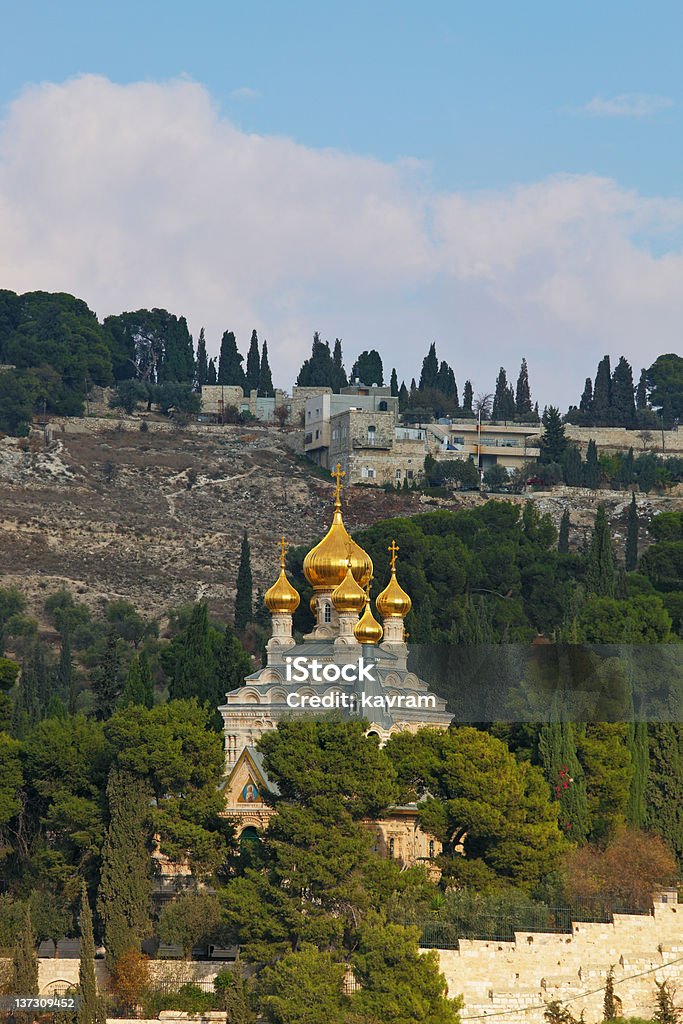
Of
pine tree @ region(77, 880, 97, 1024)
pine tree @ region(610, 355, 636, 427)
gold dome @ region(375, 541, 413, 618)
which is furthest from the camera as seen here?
pine tree @ region(610, 355, 636, 427)

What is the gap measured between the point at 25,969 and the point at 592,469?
82.1m

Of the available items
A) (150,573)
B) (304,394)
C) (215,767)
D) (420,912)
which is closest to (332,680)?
(215,767)

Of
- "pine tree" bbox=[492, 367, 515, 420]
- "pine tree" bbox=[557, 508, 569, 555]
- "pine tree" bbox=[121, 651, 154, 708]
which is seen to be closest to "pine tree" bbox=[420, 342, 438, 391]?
"pine tree" bbox=[492, 367, 515, 420]

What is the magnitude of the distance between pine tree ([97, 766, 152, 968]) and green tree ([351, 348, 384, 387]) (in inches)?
3429

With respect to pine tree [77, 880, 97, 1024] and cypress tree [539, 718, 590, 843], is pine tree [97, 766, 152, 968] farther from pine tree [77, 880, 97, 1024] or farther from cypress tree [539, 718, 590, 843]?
cypress tree [539, 718, 590, 843]

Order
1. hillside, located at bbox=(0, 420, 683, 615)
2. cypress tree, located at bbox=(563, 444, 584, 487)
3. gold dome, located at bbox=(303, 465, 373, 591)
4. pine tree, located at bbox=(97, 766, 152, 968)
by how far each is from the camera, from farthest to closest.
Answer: cypress tree, located at bbox=(563, 444, 584, 487) < hillside, located at bbox=(0, 420, 683, 615) < gold dome, located at bbox=(303, 465, 373, 591) < pine tree, located at bbox=(97, 766, 152, 968)

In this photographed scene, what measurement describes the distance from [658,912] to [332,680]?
1553cm

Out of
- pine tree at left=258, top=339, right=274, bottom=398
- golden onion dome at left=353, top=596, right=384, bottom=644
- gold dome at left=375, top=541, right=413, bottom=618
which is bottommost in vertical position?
golden onion dome at left=353, top=596, right=384, bottom=644

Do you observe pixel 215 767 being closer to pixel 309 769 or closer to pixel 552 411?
pixel 309 769

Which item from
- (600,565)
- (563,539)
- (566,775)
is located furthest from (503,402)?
(566,775)

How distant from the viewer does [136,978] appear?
157ft

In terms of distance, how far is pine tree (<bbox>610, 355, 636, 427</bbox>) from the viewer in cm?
14188

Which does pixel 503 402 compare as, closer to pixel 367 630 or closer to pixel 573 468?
pixel 573 468

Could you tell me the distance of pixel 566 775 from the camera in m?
55.2
